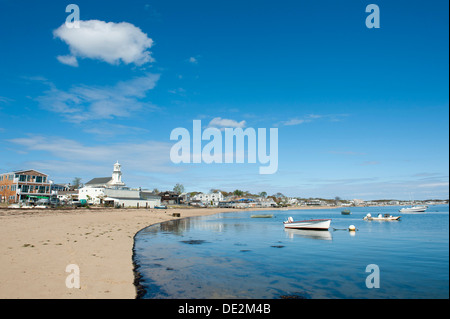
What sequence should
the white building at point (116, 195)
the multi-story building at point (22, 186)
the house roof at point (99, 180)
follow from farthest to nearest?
the house roof at point (99, 180), the white building at point (116, 195), the multi-story building at point (22, 186)

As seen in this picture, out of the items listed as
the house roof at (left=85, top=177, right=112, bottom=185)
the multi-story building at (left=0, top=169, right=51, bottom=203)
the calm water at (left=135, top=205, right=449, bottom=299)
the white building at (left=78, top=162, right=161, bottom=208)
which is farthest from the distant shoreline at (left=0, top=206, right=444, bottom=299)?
the house roof at (left=85, top=177, right=112, bottom=185)

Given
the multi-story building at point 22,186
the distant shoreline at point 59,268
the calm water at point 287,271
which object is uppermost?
the multi-story building at point 22,186

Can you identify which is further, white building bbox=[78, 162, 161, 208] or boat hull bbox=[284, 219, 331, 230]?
white building bbox=[78, 162, 161, 208]

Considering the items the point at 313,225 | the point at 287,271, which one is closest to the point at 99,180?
the point at 313,225

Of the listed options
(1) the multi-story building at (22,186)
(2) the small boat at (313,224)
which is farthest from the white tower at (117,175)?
(2) the small boat at (313,224)

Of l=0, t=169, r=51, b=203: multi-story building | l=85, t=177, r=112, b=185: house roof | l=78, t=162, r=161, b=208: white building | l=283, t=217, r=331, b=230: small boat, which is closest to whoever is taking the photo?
l=283, t=217, r=331, b=230: small boat

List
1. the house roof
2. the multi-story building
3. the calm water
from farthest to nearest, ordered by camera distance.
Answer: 1. the house roof
2. the multi-story building
3. the calm water

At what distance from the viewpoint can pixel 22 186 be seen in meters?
80.2

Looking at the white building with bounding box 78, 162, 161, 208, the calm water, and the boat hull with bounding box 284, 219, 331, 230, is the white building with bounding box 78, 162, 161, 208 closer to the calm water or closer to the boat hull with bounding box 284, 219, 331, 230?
the boat hull with bounding box 284, 219, 331, 230

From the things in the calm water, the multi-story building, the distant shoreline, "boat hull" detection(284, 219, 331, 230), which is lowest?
"boat hull" detection(284, 219, 331, 230)

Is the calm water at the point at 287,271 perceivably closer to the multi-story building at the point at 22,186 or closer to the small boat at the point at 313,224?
the small boat at the point at 313,224

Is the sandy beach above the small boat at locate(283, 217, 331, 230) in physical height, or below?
above

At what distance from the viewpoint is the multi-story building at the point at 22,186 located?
79.6m

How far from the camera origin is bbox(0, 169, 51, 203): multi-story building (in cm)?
7962
